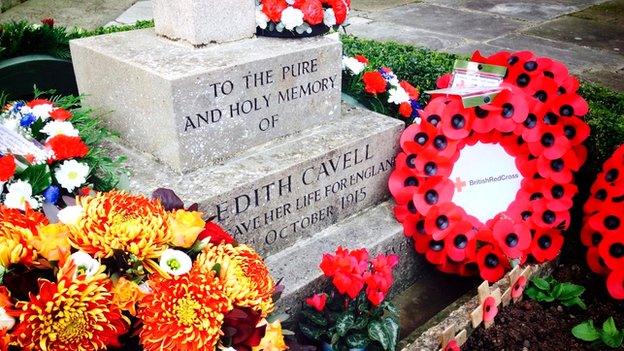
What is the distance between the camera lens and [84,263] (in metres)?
1.54

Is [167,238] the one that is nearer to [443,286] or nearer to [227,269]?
[227,269]

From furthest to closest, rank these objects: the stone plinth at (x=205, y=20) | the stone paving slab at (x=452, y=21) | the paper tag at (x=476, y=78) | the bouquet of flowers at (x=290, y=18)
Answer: the stone paving slab at (x=452, y=21) → the bouquet of flowers at (x=290, y=18) → the paper tag at (x=476, y=78) → the stone plinth at (x=205, y=20)

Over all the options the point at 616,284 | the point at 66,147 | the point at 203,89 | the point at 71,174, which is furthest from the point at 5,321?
the point at 616,284

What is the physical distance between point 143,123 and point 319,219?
976mm

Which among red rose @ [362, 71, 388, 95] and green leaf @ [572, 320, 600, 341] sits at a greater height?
red rose @ [362, 71, 388, 95]

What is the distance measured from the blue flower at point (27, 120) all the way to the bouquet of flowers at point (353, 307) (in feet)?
4.70

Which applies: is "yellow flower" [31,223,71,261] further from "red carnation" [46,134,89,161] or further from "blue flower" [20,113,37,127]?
"blue flower" [20,113,37,127]

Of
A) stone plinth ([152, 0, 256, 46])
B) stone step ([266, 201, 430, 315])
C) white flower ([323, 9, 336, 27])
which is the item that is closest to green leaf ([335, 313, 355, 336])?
stone step ([266, 201, 430, 315])

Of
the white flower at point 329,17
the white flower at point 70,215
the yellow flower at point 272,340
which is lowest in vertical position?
the yellow flower at point 272,340

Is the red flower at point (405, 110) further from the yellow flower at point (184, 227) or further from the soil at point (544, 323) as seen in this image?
the yellow flower at point (184, 227)

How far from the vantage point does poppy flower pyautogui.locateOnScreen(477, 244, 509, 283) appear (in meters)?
2.89

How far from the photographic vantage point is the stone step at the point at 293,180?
2.57 metres

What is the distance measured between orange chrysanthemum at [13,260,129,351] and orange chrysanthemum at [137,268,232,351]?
0.32 feet

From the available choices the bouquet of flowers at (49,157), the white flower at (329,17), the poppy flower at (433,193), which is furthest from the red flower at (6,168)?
the poppy flower at (433,193)
